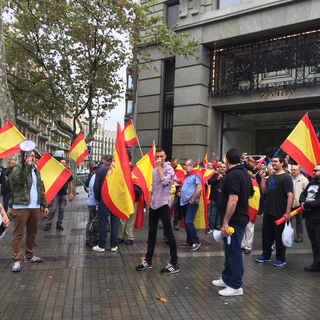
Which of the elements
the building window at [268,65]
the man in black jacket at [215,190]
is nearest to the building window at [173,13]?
the building window at [268,65]

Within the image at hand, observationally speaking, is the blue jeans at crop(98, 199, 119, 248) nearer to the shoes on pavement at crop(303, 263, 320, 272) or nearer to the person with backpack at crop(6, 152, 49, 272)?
the person with backpack at crop(6, 152, 49, 272)

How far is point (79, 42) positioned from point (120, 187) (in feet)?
34.2

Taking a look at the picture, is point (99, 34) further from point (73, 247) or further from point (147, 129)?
point (73, 247)

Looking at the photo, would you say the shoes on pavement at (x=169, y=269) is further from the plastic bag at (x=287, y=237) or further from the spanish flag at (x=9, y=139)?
the spanish flag at (x=9, y=139)

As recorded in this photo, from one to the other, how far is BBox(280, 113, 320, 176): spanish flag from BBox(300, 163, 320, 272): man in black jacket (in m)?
0.80

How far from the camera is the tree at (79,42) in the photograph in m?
13.2

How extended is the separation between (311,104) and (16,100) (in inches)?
585

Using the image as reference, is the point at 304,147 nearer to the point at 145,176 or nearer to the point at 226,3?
the point at 145,176

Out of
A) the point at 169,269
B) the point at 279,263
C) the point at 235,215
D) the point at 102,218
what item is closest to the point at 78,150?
the point at 102,218

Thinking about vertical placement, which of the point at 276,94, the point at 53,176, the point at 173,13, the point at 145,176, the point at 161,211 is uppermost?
the point at 173,13

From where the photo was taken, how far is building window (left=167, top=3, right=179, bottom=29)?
17.3 m

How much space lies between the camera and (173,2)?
56.7ft

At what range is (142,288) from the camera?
4836mm

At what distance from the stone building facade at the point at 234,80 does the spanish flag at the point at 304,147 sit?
24.4 ft
